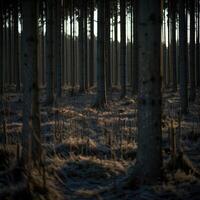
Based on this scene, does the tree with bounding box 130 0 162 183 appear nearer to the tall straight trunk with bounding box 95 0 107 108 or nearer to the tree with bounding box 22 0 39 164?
the tree with bounding box 22 0 39 164

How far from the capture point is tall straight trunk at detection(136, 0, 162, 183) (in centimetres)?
593

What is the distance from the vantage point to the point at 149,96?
592 cm

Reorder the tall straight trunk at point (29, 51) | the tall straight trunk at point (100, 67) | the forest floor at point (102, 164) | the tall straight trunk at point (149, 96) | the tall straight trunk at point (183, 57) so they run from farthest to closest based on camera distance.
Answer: the tall straight trunk at point (100, 67) → the tall straight trunk at point (183, 57) → the tall straight trunk at point (29, 51) → the tall straight trunk at point (149, 96) → the forest floor at point (102, 164)

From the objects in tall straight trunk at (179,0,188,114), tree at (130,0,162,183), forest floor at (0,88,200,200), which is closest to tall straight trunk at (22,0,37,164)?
forest floor at (0,88,200,200)

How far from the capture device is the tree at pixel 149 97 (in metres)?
5.93

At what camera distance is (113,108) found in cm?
1759

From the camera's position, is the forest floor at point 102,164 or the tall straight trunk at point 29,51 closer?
the forest floor at point 102,164

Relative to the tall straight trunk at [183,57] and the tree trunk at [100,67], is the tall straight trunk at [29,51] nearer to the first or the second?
the tall straight trunk at [183,57]

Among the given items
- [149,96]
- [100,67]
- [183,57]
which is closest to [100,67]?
[100,67]

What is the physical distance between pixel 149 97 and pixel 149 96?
0.05ft

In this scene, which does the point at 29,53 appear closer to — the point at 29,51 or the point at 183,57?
the point at 29,51

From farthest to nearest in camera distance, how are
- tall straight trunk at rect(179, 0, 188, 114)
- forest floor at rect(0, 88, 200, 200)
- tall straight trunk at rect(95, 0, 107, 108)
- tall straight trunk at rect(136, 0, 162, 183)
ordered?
tall straight trunk at rect(95, 0, 107, 108) → tall straight trunk at rect(179, 0, 188, 114) → tall straight trunk at rect(136, 0, 162, 183) → forest floor at rect(0, 88, 200, 200)

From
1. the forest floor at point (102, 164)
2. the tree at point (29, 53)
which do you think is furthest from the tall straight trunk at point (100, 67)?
the tree at point (29, 53)

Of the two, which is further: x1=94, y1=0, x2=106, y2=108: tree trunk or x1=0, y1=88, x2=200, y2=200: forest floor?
x1=94, y1=0, x2=106, y2=108: tree trunk
